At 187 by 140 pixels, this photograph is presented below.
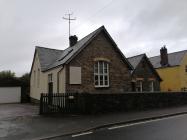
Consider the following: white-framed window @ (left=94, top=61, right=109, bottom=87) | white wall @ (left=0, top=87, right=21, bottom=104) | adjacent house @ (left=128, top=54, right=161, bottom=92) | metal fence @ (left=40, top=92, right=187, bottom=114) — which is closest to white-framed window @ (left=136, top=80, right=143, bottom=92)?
adjacent house @ (left=128, top=54, right=161, bottom=92)

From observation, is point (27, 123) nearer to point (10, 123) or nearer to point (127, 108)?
point (10, 123)

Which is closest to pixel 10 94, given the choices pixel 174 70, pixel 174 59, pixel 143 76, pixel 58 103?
pixel 143 76

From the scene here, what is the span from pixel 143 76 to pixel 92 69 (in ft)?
34.6

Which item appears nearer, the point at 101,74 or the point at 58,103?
the point at 58,103

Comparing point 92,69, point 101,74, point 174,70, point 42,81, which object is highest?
point 174,70

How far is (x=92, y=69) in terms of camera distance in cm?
1938

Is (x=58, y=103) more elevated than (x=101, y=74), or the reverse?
(x=101, y=74)

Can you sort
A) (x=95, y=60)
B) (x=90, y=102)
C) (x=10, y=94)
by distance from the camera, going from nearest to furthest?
(x=90, y=102) < (x=95, y=60) < (x=10, y=94)

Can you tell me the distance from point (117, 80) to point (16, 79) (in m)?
17.6

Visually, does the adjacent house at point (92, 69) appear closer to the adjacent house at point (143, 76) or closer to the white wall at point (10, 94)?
the adjacent house at point (143, 76)

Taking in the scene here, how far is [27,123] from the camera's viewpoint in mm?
11750

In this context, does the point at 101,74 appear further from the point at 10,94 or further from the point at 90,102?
the point at 10,94

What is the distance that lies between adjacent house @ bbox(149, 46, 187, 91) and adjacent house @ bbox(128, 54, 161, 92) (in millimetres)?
5517

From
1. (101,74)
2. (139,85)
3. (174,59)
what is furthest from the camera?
(174,59)
